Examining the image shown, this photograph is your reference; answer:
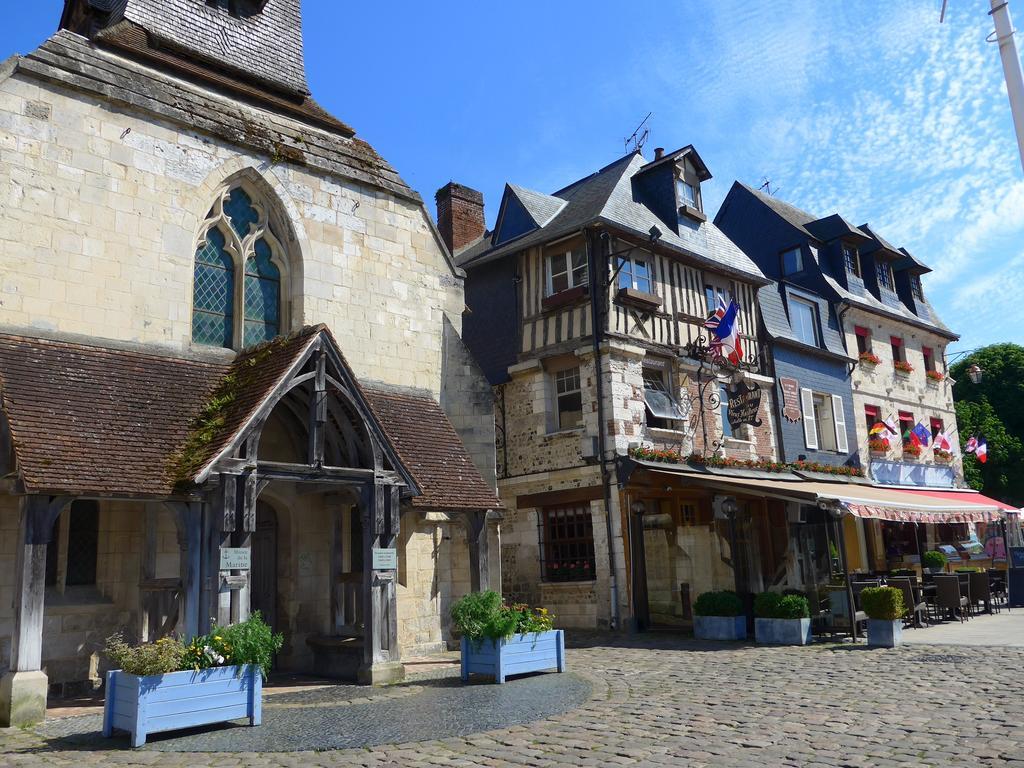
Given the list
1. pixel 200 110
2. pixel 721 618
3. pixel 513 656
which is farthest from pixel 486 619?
pixel 200 110

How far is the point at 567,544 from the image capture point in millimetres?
16438

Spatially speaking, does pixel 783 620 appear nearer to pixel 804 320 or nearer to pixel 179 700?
pixel 179 700

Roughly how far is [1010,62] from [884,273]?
20.0m

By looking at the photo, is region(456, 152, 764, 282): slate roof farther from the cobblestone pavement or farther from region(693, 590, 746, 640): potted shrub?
the cobblestone pavement

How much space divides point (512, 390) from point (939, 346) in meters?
15.5

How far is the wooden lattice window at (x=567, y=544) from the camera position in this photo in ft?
52.5

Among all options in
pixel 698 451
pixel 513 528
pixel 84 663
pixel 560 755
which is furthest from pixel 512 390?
pixel 560 755

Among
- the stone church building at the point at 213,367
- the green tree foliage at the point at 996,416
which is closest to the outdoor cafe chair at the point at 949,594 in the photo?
the stone church building at the point at 213,367

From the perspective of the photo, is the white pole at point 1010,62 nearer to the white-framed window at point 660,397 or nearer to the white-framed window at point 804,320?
the white-framed window at point 660,397

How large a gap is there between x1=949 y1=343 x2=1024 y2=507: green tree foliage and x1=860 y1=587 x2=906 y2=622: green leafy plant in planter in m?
20.8

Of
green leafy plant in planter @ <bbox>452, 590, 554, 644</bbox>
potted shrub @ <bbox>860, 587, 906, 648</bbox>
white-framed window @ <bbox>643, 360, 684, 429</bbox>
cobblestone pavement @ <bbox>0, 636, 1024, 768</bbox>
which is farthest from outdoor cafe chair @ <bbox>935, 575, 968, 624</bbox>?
green leafy plant in planter @ <bbox>452, 590, 554, 644</bbox>

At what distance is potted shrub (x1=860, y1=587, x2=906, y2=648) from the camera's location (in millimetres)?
11493

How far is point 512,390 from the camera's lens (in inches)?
688

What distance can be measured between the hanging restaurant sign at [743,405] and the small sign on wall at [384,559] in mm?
10110
